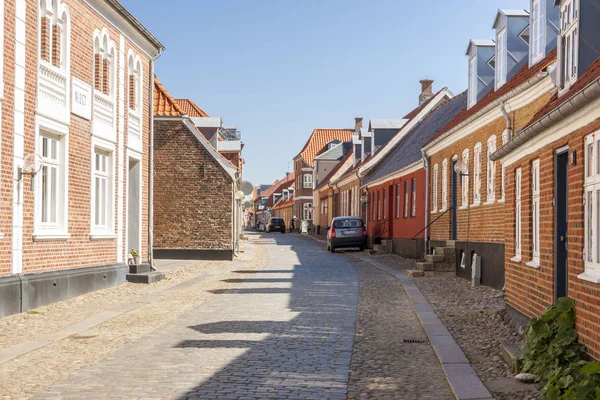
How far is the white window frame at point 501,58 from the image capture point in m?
18.8

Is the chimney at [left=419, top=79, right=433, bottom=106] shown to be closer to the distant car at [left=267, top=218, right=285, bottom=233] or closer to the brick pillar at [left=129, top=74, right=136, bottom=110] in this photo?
the distant car at [left=267, top=218, right=285, bottom=233]

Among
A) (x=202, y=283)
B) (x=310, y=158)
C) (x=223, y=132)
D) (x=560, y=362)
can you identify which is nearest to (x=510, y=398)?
(x=560, y=362)

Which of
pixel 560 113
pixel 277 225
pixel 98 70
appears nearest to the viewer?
pixel 560 113

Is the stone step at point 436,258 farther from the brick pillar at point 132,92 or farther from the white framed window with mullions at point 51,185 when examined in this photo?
the white framed window with mullions at point 51,185

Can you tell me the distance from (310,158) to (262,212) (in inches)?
1801

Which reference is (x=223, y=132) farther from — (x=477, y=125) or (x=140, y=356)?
(x=140, y=356)

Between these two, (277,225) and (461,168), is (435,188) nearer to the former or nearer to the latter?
(461,168)

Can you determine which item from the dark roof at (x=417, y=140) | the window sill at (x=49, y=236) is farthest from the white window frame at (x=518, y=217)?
the dark roof at (x=417, y=140)

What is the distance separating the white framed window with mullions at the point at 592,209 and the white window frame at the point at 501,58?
1240cm

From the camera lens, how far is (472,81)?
22125 mm

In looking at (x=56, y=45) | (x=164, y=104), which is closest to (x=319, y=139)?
(x=164, y=104)

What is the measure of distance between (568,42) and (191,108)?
116 feet

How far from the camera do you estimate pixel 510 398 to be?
6.39m

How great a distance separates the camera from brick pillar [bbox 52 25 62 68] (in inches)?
571
